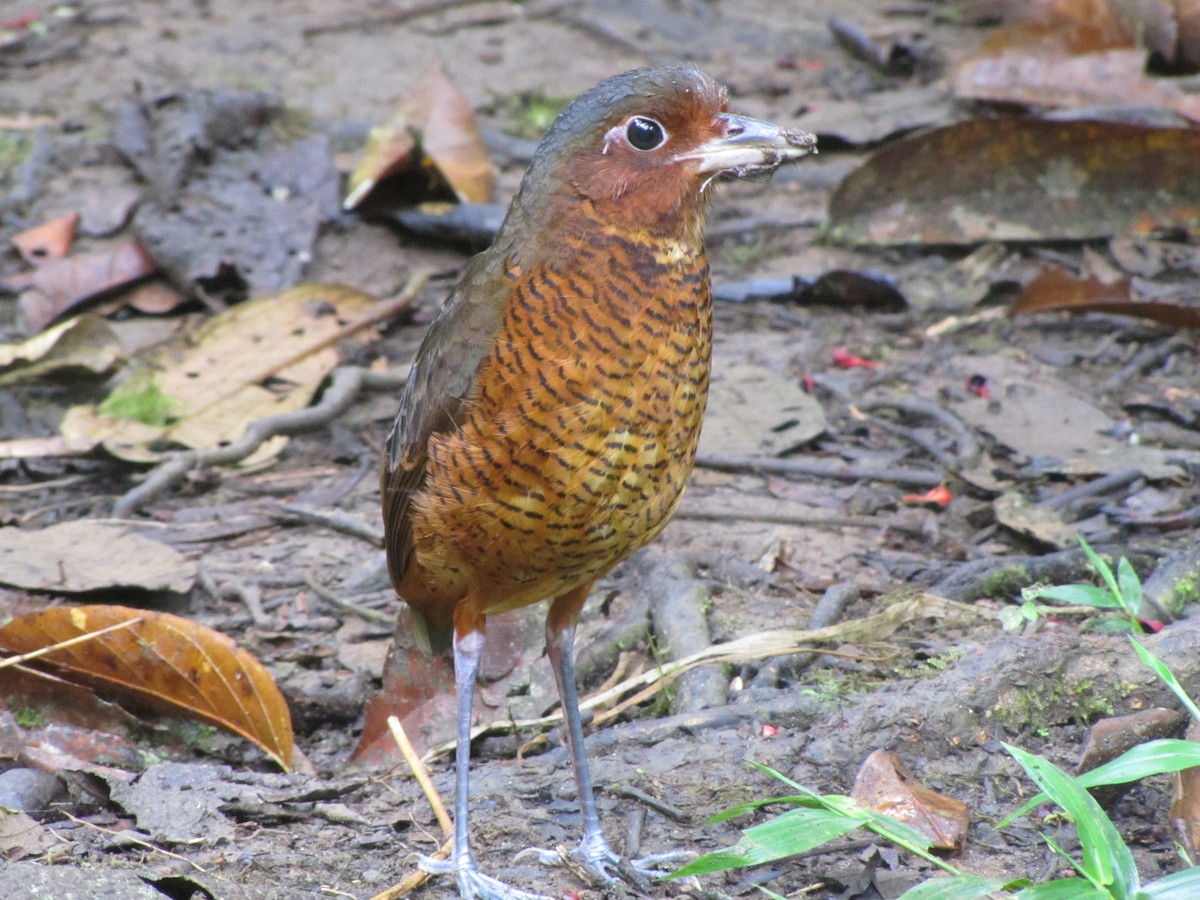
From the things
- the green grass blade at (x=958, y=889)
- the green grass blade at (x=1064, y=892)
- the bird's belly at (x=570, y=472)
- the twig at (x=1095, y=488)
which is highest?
the bird's belly at (x=570, y=472)

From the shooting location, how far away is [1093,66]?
735 centimetres

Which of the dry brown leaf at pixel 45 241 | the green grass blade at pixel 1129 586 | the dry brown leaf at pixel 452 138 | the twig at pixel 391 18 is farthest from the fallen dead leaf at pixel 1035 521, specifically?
the twig at pixel 391 18

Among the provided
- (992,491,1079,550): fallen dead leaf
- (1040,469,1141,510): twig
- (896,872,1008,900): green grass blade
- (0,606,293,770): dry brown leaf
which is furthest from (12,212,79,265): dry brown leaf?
(896,872,1008,900): green grass blade

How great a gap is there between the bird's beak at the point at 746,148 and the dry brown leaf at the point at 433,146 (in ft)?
12.8

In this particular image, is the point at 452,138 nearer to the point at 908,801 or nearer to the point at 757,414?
the point at 757,414

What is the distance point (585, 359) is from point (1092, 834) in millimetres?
1446

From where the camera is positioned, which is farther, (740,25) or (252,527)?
(740,25)

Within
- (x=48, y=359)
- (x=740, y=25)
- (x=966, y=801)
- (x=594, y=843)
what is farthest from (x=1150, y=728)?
(x=740, y=25)

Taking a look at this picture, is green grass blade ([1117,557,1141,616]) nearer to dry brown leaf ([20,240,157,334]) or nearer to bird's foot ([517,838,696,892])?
bird's foot ([517,838,696,892])

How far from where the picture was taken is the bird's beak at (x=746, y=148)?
338 cm

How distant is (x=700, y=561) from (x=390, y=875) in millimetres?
1697

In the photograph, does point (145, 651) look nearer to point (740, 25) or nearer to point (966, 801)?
point (966, 801)

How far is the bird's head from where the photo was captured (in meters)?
3.37

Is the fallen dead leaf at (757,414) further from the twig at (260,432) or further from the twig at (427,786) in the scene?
the twig at (427,786)
